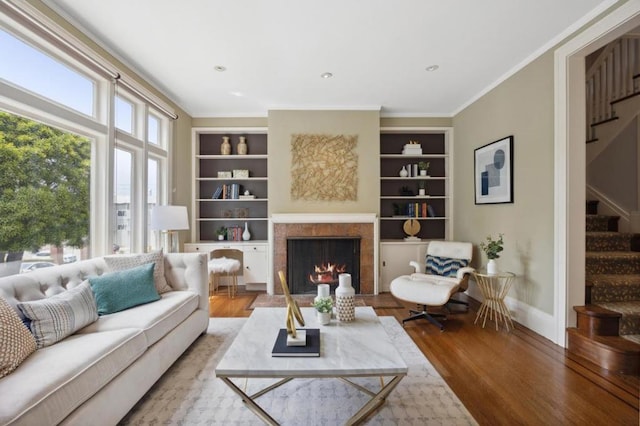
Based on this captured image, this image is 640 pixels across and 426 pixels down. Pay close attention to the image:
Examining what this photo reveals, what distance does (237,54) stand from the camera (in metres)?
2.81

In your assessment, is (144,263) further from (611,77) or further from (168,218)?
(611,77)

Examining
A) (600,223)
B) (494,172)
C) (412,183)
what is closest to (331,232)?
(412,183)

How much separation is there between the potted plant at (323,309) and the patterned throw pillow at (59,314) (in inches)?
57.3

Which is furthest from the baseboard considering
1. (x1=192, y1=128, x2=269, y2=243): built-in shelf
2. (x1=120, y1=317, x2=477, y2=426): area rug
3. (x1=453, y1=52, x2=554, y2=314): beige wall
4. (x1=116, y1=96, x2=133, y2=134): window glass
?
(x1=116, y1=96, x2=133, y2=134): window glass

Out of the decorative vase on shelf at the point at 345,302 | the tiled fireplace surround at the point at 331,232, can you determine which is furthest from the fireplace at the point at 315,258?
the decorative vase on shelf at the point at 345,302

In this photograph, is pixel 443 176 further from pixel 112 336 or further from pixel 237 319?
pixel 112 336

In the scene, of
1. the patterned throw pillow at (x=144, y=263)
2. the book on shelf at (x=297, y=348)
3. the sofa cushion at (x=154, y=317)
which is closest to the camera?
the book on shelf at (x=297, y=348)

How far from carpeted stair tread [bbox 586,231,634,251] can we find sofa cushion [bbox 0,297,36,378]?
463 centimetres

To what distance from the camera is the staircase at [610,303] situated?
6.82 ft

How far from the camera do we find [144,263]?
98.3 inches

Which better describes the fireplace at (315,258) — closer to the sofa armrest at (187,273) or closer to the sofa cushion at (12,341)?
the sofa armrest at (187,273)

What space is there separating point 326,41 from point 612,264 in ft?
11.6

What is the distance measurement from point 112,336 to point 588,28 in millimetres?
4052

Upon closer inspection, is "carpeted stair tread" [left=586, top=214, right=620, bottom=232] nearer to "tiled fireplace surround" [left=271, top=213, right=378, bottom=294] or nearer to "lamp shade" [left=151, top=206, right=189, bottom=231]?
"tiled fireplace surround" [left=271, top=213, right=378, bottom=294]
